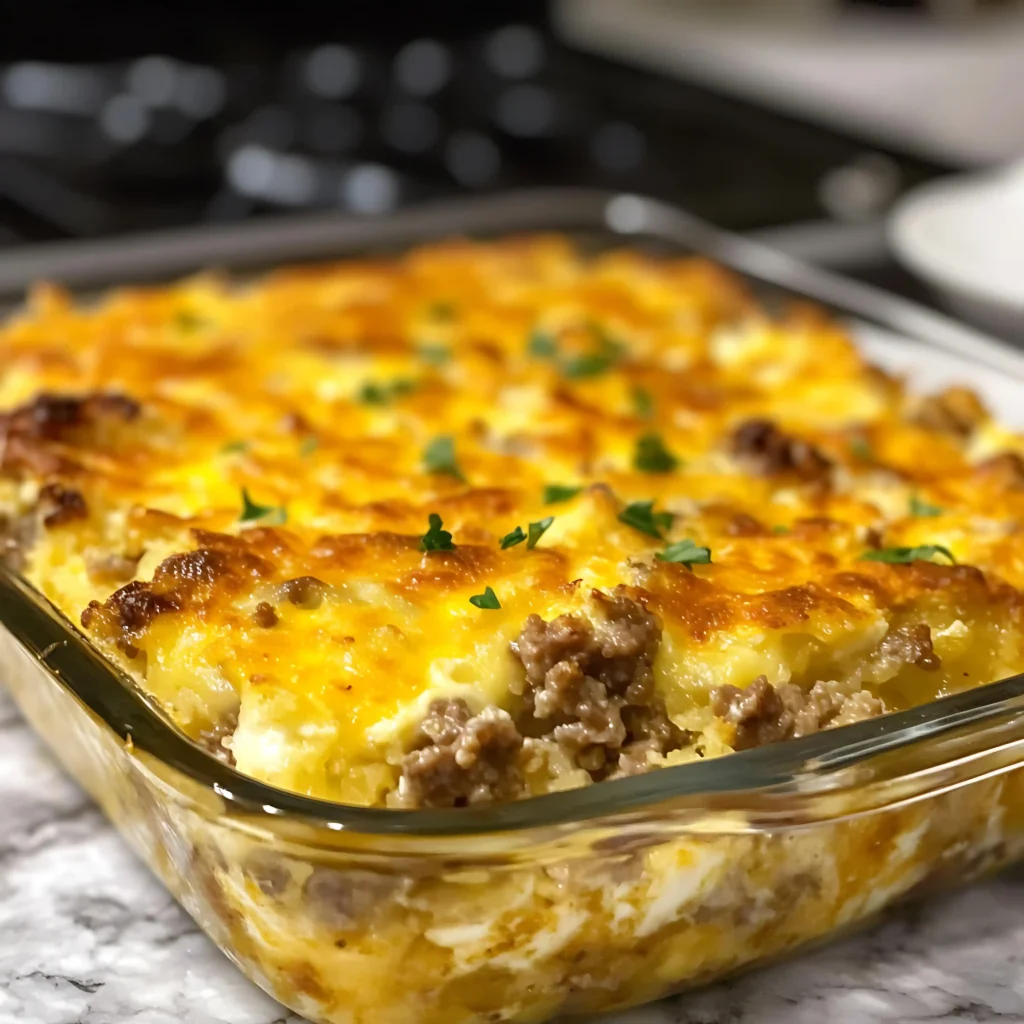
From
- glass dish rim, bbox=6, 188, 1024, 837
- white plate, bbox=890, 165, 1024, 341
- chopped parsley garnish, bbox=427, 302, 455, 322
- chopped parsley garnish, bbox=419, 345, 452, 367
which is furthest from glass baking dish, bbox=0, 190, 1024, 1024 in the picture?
white plate, bbox=890, 165, 1024, 341

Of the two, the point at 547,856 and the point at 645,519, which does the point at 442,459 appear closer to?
the point at 645,519

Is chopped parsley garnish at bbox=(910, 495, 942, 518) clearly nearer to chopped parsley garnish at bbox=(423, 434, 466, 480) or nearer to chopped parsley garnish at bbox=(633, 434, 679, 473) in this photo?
chopped parsley garnish at bbox=(633, 434, 679, 473)

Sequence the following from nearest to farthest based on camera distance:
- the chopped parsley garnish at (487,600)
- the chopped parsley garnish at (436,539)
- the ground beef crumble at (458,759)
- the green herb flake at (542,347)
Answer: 1. the ground beef crumble at (458,759)
2. the chopped parsley garnish at (487,600)
3. the chopped parsley garnish at (436,539)
4. the green herb flake at (542,347)

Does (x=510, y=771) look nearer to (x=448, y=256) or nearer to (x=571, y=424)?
(x=571, y=424)

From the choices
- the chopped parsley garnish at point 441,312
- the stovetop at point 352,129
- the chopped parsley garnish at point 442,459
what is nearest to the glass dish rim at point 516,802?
the chopped parsley garnish at point 442,459

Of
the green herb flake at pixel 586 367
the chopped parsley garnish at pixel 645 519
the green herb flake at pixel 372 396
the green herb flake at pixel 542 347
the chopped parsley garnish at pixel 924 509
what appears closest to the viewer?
the chopped parsley garnish at pixel 645 519

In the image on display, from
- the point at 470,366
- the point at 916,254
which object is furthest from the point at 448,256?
the point at 916,254

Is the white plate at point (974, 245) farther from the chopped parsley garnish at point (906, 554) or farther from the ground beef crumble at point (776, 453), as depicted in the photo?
the chopped parsley garnish at point (906, 554)
